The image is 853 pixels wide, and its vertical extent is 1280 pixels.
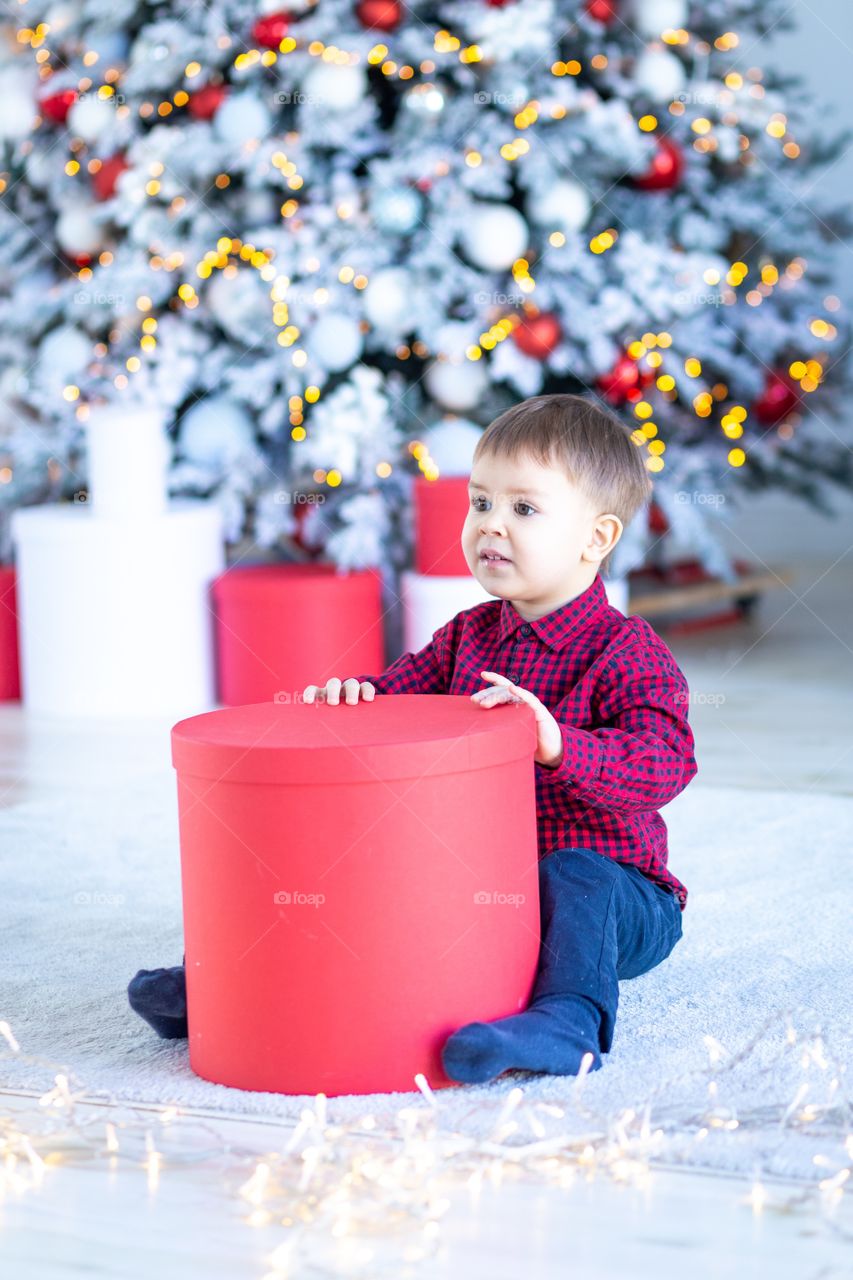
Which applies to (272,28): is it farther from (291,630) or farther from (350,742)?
(350,742)

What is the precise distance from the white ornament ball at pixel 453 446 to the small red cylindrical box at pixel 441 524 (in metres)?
0.03

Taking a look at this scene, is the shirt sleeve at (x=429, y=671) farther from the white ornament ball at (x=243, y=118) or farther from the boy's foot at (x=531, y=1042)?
the white ornament ball at (x=243, y=118)

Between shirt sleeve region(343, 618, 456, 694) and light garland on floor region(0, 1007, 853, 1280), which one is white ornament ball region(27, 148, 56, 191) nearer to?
shirt sleeve region(343, 618, 456, 694)

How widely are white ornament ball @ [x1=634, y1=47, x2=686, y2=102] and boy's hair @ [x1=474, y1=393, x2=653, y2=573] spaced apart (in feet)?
5.49

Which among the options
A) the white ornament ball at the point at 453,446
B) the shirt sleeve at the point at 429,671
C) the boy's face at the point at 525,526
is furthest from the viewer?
the white ornament ball at the point at 453,446

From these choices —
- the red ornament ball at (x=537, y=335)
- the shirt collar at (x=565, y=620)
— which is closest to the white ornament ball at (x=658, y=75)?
the red ornament ball at (x=537, y=335)

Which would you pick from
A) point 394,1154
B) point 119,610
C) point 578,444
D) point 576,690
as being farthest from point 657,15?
point 394,1154

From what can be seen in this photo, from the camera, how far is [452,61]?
2.89 m

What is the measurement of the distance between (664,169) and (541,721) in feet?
6.45

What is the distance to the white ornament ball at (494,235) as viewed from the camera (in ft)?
9.35

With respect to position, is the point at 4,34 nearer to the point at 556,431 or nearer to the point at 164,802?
the point at 164,802

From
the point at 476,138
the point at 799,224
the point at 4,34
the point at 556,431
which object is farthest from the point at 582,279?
the point at 556,431

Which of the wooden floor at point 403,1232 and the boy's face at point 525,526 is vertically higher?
the boy's face at point 525,526

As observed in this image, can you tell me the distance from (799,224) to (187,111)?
1207 mm
